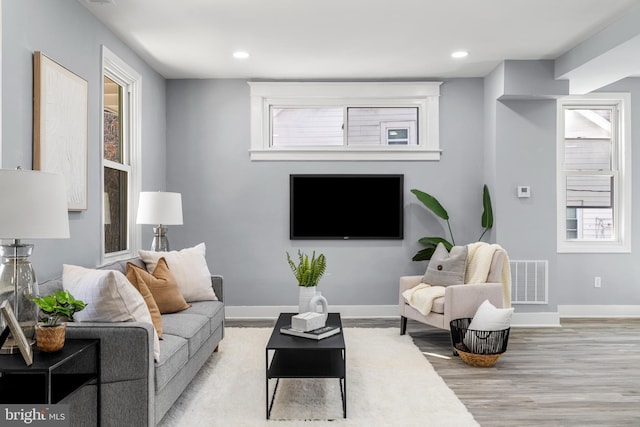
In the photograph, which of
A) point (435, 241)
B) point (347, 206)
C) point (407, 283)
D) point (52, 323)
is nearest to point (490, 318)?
point (407, 283)

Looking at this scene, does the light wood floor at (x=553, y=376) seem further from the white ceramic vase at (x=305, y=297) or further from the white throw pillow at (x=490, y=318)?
the white ceramic vase at (x=305, y=297)

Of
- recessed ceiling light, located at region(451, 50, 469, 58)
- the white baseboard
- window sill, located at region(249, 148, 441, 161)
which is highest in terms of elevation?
recessed ceiling light, located at region(451, 50, 469, 58)

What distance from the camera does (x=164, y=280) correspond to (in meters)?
3.43

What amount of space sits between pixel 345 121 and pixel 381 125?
15.9 inches

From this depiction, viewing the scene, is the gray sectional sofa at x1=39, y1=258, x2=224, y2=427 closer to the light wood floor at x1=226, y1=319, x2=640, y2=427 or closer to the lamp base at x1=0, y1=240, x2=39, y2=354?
the lamp base at x1=0, y1=240, x2=39, y2=354

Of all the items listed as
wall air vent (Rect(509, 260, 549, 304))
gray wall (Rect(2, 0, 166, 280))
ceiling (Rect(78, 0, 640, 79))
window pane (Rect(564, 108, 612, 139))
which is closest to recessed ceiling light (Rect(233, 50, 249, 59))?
ceiling (Rect(78, 0, 640, 79))

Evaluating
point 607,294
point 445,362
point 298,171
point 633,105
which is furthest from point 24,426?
point 633,105

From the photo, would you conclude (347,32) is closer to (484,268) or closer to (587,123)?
(484,268)

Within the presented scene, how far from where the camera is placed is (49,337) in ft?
6.86

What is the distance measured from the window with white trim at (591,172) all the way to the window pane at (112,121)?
4514 mm

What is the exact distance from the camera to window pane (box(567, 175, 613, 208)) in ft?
18.2

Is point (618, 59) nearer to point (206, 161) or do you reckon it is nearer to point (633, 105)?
point (633, 105)

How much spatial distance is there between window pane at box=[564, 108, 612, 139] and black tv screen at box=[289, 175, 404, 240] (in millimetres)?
2020

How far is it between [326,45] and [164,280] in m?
2.40
